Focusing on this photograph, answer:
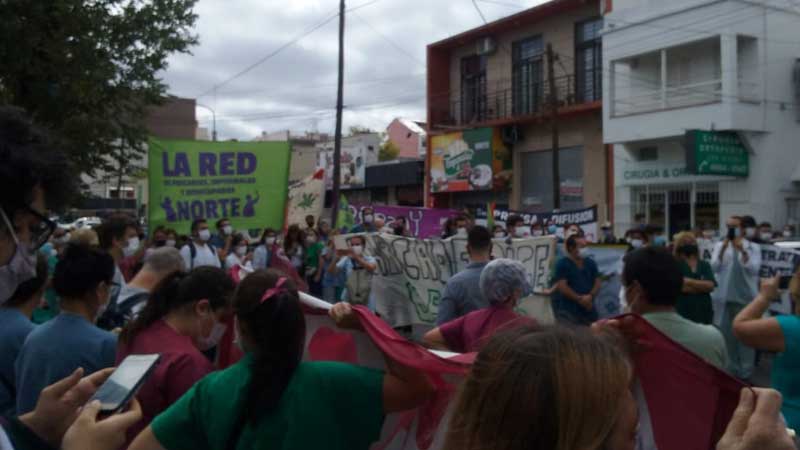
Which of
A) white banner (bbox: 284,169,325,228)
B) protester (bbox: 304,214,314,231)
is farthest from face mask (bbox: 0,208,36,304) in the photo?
white banner (bbox: 284,169,325,228)

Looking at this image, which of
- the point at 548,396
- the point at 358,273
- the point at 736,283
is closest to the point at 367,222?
the point at 358,273

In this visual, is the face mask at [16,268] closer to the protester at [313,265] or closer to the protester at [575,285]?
the protester at [575,285]

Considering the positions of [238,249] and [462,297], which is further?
[238,249]

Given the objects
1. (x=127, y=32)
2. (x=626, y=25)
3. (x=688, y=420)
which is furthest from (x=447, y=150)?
(x=688, y=420)

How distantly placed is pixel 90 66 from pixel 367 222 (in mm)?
6047

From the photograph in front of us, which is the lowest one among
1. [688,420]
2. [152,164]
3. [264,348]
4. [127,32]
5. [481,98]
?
[688,420]

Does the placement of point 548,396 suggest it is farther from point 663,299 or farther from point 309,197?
point 309,197

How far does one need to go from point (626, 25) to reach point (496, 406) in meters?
25.4

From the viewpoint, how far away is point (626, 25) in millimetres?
25062

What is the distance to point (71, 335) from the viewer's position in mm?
3570

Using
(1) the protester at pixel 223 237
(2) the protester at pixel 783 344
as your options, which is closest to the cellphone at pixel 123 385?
(2) the protester at pixel 783 344

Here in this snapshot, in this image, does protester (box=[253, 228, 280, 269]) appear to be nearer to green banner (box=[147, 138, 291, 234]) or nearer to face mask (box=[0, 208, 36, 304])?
green banner (box=[147, 138, 291, 234])

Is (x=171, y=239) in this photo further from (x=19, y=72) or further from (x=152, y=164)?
(x=19, y=72)

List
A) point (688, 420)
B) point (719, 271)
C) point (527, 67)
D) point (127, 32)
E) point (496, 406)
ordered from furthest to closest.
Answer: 1. point (527, 67)
2. point (127, 32)
3. point (719, 271)
4. point (688, 420)
5. point (496, 406)
